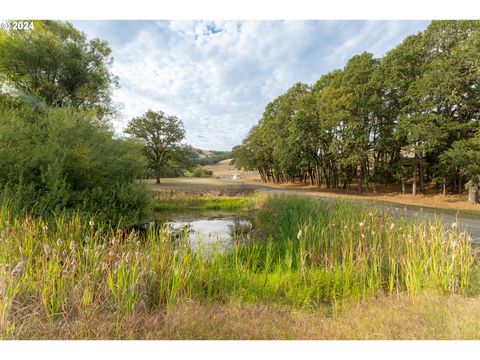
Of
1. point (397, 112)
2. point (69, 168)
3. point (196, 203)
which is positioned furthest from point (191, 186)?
point (397, 112)

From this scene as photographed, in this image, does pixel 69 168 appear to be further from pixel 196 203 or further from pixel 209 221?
pixel 196 203

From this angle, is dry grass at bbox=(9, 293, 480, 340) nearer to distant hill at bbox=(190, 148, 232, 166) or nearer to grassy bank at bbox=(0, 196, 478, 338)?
grassy bank at bbox=(0, 196, 478, 338)

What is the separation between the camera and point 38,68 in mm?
14719

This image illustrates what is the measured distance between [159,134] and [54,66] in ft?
68.7

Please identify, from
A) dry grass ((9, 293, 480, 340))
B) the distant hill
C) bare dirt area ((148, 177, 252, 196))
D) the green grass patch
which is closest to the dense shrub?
bare dirt area ((148, 177, 252, 196))

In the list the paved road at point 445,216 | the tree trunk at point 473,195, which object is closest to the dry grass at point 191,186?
the paved road at point 445,216

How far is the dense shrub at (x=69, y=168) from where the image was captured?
6.49 m

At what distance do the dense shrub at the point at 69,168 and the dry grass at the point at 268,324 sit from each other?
4.68m

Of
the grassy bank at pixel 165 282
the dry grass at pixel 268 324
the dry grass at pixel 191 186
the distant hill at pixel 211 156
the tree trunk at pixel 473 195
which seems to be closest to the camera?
the dry grass at pixel 268 324

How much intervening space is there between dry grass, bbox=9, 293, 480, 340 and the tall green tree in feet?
112

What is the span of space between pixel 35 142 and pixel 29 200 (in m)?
2.54

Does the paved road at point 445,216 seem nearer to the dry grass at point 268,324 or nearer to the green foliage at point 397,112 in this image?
the dry grass at point 268,324

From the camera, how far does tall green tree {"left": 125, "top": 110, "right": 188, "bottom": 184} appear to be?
3506 centimetres

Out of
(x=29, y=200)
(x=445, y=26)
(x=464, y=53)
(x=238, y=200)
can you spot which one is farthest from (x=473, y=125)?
(x=29, y=200)
